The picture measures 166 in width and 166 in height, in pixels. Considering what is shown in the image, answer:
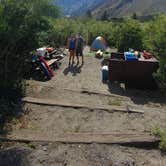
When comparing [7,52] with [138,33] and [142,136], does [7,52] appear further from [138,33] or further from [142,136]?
[138,33]

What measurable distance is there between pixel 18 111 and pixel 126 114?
8.41 ft

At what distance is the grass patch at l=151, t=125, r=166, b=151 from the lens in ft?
24.6

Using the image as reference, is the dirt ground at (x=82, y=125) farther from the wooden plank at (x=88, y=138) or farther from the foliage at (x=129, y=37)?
the foliage at (x=129, y=37)

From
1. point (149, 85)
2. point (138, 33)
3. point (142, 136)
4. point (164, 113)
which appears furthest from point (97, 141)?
point (138, 33)

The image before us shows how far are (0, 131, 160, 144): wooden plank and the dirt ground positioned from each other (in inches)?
2.3

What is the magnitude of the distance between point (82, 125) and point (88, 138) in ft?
2.94

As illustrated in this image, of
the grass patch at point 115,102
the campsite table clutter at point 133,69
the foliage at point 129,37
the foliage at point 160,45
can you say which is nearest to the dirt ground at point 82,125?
the grass patch at point 115,102

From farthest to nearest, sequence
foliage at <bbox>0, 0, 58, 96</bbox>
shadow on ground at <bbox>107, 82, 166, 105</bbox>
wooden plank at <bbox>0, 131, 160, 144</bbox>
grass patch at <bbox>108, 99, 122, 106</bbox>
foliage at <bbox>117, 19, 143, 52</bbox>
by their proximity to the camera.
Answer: foliage at <bbox>117, 19, 143, 52</bbox> → shadow on ground at <bbox>107, 82, 166, 105</bbox> → grass patch at <bbox>108, 99, 122, 106</bbox> → foliage at <bbox>0, 0, 58, 96</bbox> → wooden plank at <bbox>0, 131, 160, 144</bbox>

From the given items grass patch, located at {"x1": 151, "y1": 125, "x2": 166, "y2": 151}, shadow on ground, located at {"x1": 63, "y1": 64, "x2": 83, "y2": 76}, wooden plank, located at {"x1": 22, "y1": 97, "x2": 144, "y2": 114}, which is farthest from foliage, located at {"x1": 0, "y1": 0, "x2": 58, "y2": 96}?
shadow on ground, located at {"x1": 63, "y1": 64, "x2": 83, "y2": 76}

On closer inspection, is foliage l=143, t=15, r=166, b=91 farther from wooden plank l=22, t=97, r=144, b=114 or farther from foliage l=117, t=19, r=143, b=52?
foliage l=117, t=19, r=143, b=52

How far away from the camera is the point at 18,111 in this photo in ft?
29.9

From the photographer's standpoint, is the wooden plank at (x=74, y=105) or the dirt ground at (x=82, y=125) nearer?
the dirt ground at (x=82, y=125)

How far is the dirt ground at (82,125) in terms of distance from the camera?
22.5ft

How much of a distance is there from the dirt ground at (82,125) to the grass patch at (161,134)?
0.47 feet
